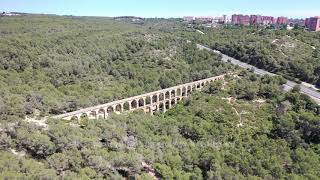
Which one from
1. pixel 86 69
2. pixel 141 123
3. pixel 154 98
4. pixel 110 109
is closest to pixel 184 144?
pixel 141 123

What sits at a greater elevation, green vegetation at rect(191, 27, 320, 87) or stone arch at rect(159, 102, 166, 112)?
green vegetation at rect(191, 27, 320, 87)

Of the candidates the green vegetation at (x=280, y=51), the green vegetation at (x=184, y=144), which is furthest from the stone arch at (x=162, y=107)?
the green vegetation at (x=280, y=51)

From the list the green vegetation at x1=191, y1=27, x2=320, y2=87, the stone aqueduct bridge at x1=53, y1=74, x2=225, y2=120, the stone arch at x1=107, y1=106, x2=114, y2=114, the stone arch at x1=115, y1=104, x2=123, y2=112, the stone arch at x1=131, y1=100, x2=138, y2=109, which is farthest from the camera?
the green vegetation at x1=191, y1=27, x2=320, y2=87

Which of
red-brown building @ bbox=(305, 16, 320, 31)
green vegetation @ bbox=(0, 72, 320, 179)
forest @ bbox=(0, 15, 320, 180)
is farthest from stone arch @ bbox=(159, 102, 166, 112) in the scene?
red-brown building @ bbox=(305, 16, 320, 31)

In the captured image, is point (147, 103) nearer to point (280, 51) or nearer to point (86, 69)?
point (86, 69)

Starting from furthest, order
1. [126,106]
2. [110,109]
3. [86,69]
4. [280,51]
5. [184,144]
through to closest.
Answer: [280,51], [86,69], [126,106], [110,109], [184,144]

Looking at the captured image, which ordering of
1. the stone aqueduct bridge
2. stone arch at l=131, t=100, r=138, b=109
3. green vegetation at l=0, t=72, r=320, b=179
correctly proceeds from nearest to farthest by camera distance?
green vegetation at l=0, t=72, r=320, b=179 → the stone aqueduct bridge → stone arch at l=131, t=100, r=138, b=109

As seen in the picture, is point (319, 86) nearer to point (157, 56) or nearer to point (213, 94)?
point (213, 94)

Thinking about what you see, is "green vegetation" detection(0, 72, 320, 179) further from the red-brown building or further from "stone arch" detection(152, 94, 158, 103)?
the red-brown building
